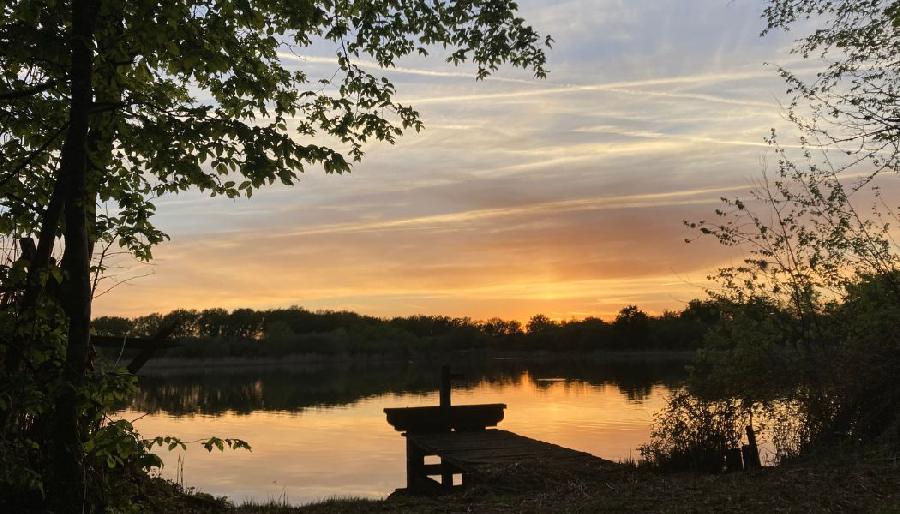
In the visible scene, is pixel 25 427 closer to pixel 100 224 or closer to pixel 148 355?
pixel 148 355

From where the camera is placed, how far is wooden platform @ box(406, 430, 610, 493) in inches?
488

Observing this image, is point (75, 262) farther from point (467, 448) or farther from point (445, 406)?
point (445, 406)

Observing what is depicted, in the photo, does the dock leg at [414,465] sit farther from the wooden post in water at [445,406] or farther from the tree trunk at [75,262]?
the tree trunk at [75,262]

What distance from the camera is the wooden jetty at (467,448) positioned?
13312 millimetres

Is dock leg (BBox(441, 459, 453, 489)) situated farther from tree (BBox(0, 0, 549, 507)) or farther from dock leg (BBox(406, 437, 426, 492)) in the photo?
tree (BBox(0, 0, 549, 507))

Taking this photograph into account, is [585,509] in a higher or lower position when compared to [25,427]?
lower

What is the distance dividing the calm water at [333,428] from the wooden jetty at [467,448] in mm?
3840

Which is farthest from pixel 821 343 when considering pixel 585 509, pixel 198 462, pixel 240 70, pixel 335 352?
pixel 335 352

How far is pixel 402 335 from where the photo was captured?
513 ft

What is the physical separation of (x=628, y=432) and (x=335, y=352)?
4786 inches

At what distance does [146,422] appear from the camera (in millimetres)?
41406

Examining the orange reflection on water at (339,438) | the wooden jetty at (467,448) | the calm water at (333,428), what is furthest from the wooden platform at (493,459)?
the calm water at (333,428)

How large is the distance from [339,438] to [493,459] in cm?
2151

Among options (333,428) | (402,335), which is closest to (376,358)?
(402,335)
